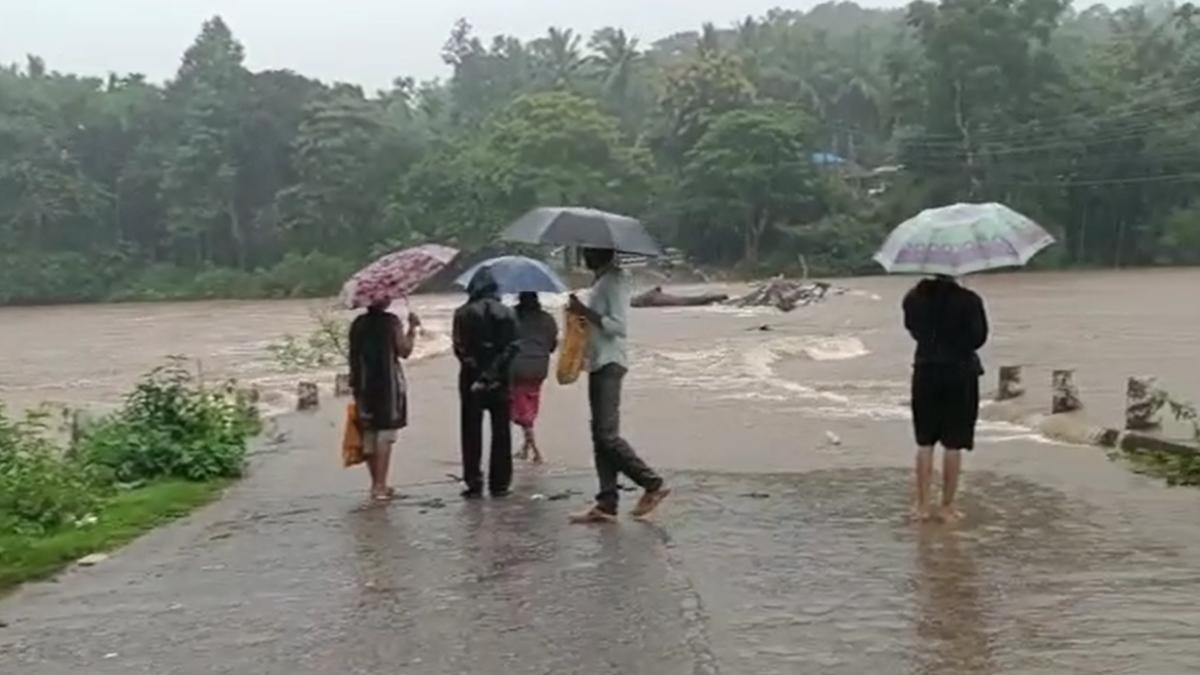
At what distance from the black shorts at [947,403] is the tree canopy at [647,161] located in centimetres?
6096

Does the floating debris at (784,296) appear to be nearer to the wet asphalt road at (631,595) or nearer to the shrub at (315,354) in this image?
the shrub at (315,354)

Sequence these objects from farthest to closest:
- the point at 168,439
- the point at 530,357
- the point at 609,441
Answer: the point at 168,439
the point at 530,357
the point at 609,441

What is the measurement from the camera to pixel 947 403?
873cm

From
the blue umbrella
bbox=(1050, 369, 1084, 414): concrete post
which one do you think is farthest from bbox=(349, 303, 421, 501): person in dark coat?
bbox=(1050, 369, 1084, 414): concrete post

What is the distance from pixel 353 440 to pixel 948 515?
13.2 ft

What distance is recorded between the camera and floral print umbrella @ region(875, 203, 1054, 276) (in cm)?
848

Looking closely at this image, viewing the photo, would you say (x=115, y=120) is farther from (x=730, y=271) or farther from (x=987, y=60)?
(x=987, y=60)

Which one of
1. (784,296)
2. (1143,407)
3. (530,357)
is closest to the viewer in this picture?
(530,357)

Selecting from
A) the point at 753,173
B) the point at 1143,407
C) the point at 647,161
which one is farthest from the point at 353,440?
the point at 647,161

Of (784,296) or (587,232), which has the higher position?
(587,232)

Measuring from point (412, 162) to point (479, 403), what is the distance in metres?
68.4

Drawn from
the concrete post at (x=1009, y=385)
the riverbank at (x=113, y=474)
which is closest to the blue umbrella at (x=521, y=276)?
the riverbank at (x=113, y=474)

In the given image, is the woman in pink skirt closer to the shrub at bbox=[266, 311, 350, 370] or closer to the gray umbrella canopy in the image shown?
the gray umbrella canopy

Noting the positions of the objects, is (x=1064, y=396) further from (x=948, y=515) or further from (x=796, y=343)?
(x=796, y=343)
